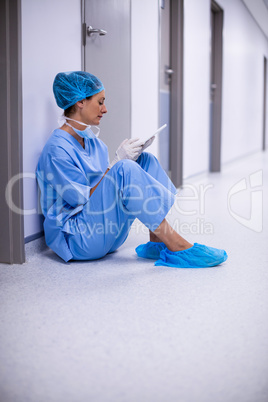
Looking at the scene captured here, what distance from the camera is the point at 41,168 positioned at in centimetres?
211

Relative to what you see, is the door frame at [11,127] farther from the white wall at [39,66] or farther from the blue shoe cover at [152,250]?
the blue shoe cover at [152,250]

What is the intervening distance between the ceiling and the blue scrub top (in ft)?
20.1

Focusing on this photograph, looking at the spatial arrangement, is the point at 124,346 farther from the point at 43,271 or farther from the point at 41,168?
the point at 41,168

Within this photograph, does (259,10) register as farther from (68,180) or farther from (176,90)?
(68,180)

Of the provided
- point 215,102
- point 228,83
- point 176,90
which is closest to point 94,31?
point 176,90

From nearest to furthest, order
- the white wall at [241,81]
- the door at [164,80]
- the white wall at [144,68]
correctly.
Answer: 1. the white wall at [144,68]
2. the door at [164,80]
3. the white wall at [241,81]

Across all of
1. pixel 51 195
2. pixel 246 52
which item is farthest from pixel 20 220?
pixel 246 52

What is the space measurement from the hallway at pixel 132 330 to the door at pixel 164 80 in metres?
2.12

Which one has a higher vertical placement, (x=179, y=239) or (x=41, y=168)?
(x=41, y=168)

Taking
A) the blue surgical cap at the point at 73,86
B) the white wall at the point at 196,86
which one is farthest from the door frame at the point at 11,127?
the white wall at the point at 196,86

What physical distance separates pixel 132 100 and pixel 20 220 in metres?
1.71

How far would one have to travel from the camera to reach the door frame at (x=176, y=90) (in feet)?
14.3

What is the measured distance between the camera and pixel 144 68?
12.0ft

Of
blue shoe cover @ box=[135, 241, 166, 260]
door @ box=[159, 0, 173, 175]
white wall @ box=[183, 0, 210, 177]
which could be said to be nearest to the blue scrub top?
blue shoe cover @ box=[135, 241, 166, 260]
